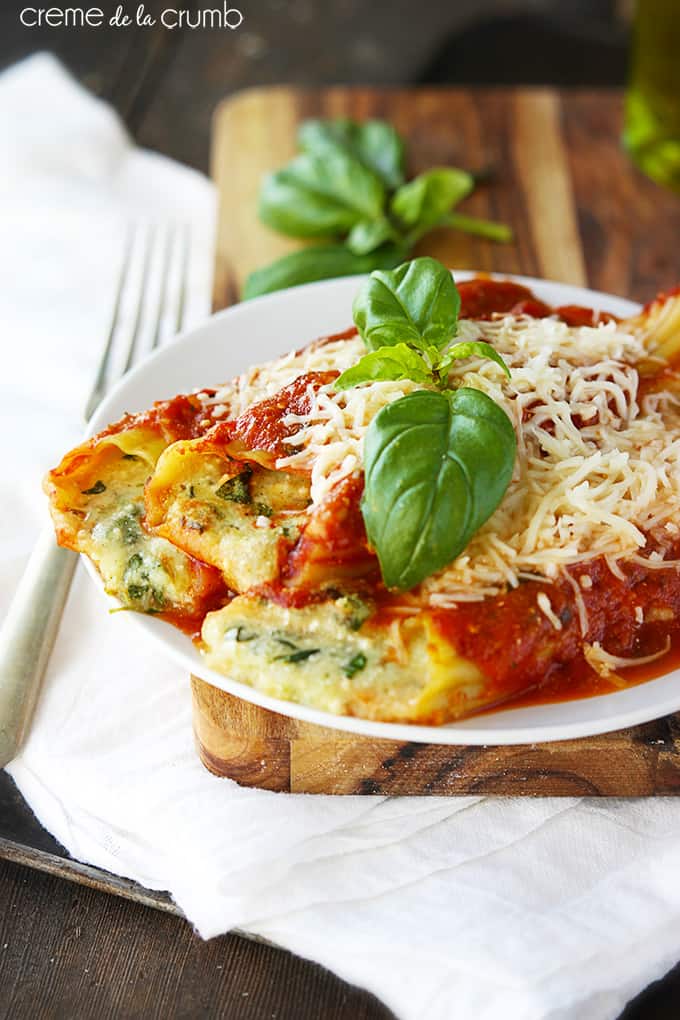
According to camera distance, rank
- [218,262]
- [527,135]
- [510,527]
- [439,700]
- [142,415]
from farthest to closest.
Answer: [527,135], [218,262], [142,415], [510,527], [439,700]

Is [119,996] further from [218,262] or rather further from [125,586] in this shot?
[218,262]

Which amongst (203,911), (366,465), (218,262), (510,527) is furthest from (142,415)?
(218,262)

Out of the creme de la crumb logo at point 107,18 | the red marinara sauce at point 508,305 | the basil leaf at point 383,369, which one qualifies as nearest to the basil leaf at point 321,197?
the red marinara sauce at point 508,305

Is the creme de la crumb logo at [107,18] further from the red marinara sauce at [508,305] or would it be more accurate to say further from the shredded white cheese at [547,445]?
the shredded white cheese at [547,445]

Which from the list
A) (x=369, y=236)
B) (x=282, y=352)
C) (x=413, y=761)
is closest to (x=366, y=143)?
(x=369, y=236)

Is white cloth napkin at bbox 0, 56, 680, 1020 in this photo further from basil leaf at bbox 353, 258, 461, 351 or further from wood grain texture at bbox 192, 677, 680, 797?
basil leaf at bbox 353, 258, 461, 351

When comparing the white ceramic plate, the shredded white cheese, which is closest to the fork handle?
the white ceramic plate

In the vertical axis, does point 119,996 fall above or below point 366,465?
below
